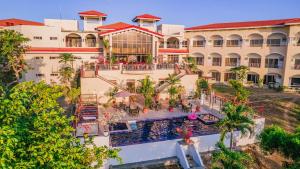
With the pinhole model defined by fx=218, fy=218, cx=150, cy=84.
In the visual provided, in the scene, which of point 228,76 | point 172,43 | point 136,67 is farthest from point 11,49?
point 228,76

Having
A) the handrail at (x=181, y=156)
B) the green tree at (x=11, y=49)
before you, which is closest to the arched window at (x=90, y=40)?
the green tree at (x=11, y=49)

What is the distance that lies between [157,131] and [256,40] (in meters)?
32.8

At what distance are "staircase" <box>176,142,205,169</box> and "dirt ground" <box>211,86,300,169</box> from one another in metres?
1.12

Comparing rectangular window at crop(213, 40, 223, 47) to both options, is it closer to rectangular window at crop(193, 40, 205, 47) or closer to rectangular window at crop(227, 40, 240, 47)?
rectangular window at crop(227, 40, 240, 47)

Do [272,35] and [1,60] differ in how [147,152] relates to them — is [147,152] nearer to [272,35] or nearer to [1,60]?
[1,60]

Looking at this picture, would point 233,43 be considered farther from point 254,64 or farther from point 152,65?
point 152,65

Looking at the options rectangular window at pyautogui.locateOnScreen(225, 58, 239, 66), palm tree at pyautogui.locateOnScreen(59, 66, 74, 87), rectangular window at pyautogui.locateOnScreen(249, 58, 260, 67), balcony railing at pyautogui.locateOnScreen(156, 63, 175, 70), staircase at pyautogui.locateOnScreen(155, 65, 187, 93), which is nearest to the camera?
staircase at pyautogui.locateOnScreen(155, 65, 187, 93)

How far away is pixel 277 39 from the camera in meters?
39.4

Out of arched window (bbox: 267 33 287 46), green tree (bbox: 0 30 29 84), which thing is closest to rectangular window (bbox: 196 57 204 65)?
arched window (bbox: 267 33 287 46)

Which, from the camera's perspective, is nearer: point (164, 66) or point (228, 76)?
point (164, 66)

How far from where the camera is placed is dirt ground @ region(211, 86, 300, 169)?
16.4 metres

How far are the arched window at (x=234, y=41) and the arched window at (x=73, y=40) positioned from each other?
29047 mm

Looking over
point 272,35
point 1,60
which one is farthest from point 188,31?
point 1,60

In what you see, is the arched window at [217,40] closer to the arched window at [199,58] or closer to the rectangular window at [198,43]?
the rectangular window at [198,43]
